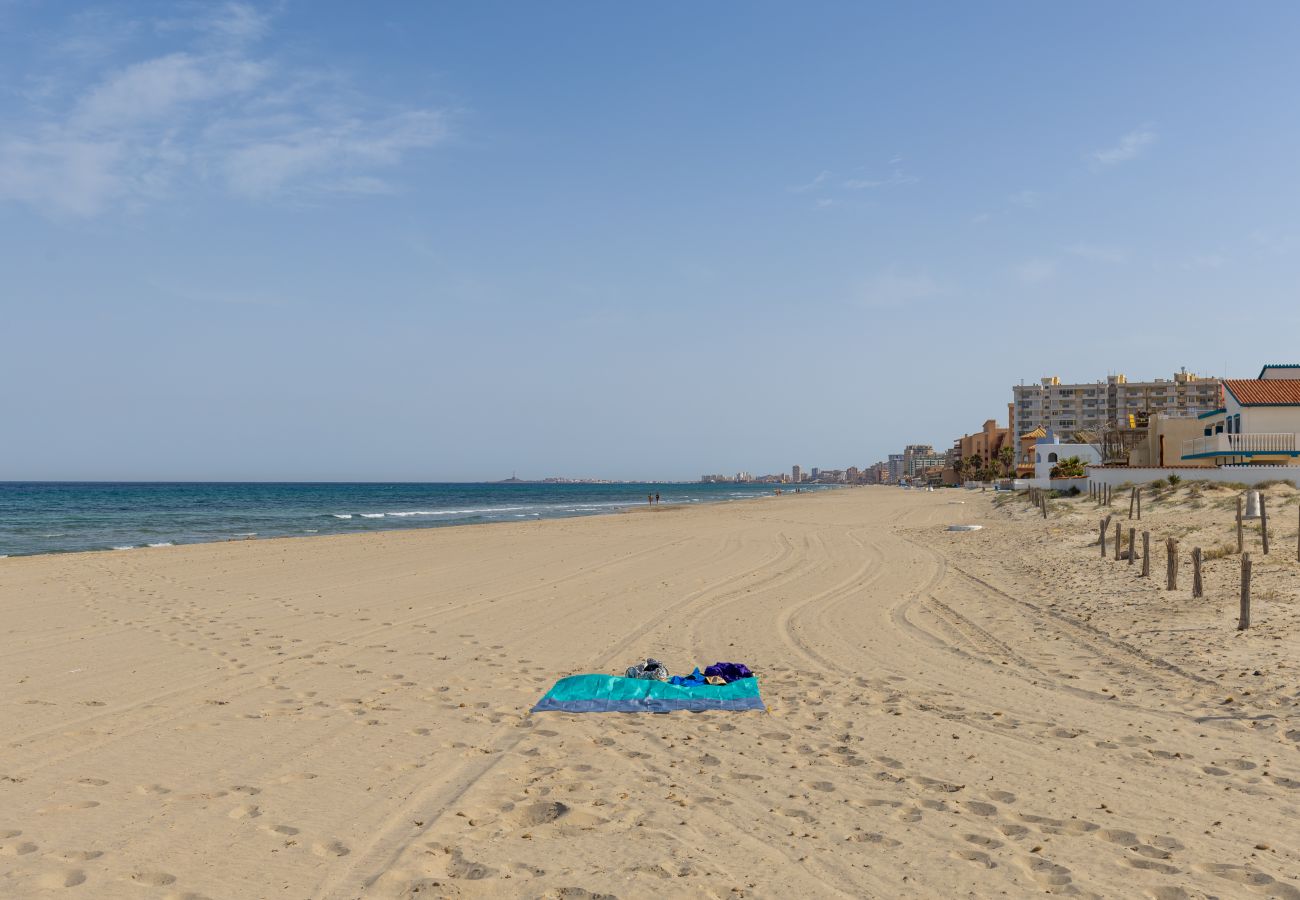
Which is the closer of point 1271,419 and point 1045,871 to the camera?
point 1045,871

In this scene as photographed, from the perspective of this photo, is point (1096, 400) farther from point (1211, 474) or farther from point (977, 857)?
point (977, 857)

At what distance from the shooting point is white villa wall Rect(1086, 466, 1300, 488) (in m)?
31.0

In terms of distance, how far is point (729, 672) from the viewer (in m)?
9.16

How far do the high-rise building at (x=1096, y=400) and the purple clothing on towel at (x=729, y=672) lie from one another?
148379mm

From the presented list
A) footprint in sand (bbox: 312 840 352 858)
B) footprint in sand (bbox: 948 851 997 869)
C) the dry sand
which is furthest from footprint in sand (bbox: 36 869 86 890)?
footprint in sand (bbox: 948 851 997 869)

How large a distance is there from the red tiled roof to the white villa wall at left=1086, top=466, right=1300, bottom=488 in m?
3.18

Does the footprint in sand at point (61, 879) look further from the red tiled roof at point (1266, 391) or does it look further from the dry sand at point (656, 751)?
the red tiled roof at point (1266, 391)

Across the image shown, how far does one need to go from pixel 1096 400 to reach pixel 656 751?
16680 cm

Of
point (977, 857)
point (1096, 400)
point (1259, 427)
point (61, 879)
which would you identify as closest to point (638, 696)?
point (977, 857)

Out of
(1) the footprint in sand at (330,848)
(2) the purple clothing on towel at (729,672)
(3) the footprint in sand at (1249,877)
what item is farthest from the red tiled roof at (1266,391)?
(1) the footprint in sand at (330,848)

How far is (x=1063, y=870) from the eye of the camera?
4.80 m

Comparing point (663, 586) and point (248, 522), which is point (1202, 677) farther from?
point (248, 522)

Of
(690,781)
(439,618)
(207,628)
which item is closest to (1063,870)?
(690,781)

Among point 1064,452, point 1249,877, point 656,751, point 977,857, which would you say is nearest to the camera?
point 1249,877
